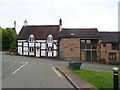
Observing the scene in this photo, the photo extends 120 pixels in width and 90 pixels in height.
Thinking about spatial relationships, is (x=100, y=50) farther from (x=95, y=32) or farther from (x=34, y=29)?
(x=34, y=29)

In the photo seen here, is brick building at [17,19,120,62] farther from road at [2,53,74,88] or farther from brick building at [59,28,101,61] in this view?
road at [2,53,74,88]

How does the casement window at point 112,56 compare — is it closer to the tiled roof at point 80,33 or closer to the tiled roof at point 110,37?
the tiled roof at point 110,37

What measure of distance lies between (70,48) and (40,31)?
1037cm

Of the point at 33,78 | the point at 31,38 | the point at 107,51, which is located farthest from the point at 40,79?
the point at 31,38

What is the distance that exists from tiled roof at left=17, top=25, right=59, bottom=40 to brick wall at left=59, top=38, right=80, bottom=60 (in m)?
4.21

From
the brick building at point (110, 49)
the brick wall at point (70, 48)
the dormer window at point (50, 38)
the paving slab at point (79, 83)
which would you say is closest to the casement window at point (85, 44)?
the brick wall at point (70, 48)

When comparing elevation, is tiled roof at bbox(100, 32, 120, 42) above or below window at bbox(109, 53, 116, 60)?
above

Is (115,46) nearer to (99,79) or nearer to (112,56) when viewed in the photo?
(112,56)

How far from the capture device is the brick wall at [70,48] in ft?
126

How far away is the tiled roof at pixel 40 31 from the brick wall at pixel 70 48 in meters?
4.21

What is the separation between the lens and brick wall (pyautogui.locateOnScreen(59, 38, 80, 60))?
38.4m

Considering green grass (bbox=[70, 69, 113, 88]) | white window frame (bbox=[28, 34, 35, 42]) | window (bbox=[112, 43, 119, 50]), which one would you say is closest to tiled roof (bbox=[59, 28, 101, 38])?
window (bbox=[112, 43, 119, 50])

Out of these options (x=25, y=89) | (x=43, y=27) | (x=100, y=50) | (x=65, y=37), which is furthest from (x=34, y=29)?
(x=25, y=89)

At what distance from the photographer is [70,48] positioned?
127ft
